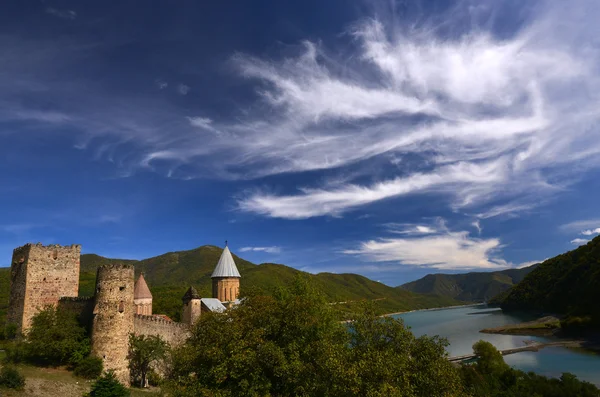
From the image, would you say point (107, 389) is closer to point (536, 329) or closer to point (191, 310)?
point (191, 310)

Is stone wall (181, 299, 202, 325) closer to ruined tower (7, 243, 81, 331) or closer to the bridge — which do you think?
ruined tower (7, 243, 81, 331)

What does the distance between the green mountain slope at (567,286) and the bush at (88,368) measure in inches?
3436

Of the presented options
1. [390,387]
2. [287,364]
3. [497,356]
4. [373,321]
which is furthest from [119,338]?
[497,356]

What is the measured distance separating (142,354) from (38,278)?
889 centimetres

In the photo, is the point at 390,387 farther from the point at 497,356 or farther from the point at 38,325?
the point at 497,356

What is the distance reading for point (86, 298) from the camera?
2562 centimetres

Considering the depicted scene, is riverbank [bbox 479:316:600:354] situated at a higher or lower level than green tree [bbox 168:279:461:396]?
lower

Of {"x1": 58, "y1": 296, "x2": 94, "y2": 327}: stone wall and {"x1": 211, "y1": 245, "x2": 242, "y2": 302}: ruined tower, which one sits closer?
{"x1": 58, "y1": 296, "x2": 94, "y2": 327}: stone wall

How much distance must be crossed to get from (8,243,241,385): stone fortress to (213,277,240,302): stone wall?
21950 millimetres

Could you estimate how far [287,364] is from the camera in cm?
1571

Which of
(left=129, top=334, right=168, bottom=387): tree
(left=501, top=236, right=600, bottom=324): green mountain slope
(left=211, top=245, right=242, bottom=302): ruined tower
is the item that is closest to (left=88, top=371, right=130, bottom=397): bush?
(left=129, top=334, right=168, bottom=387): tree

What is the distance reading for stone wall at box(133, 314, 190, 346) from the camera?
26.2 metres

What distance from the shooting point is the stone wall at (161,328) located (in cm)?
2620

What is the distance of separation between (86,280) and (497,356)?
221 feet
